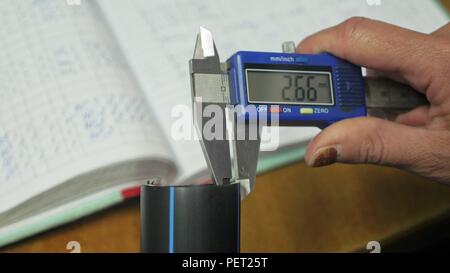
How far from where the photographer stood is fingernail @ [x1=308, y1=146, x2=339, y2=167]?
521mm

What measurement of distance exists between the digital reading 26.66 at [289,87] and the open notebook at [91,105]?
0.14 meters

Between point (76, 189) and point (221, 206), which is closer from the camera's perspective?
point (221, 206)

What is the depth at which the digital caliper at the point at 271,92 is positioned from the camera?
1.60ft

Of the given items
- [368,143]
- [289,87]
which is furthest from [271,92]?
[368,143]

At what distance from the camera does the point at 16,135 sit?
588 mm

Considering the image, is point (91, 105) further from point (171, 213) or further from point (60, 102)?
point (171, 213)

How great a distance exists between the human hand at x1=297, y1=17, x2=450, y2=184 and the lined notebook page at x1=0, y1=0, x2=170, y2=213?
0.73 ft

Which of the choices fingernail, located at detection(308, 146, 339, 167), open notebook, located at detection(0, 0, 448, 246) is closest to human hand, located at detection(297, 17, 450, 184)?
fingernail, located at detection(308, 146, 339, 167)

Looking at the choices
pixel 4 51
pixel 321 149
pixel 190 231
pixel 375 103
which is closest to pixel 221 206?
pixel 190 231

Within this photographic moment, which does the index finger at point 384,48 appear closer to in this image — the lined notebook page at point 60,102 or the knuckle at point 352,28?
the knuckle at point 352,28

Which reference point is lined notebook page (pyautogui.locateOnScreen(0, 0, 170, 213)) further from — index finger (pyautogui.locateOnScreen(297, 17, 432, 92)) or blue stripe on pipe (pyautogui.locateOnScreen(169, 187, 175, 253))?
index finger (pyautogui.locateOnScreen(297, 17, 432, 92))

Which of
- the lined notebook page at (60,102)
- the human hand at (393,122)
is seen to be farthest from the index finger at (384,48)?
the lined notebook page at (60,102)

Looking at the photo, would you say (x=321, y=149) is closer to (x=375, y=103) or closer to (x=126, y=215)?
(x=375, y=103)
